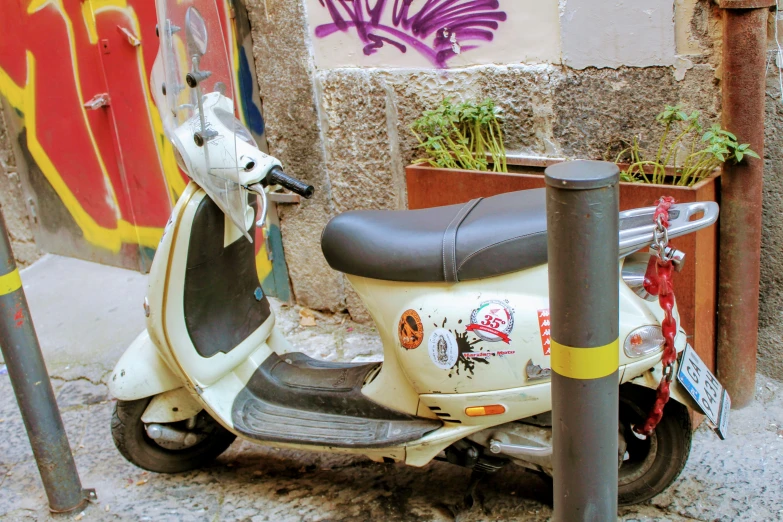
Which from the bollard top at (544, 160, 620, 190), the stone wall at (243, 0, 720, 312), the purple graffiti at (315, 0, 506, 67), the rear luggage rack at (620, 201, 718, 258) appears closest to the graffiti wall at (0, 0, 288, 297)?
the stone wall at (243, 0, 720, 312)

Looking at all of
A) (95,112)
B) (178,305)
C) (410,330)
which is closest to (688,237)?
(410,330)

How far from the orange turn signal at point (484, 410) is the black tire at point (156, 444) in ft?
3.72

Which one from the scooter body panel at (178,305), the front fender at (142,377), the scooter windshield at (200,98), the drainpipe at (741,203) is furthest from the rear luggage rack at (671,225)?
the front fender at (142,377)

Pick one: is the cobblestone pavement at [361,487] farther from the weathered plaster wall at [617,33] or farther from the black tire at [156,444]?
the weathered plaster wall at [617,33]

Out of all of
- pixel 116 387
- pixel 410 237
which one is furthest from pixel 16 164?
pixel 410 237

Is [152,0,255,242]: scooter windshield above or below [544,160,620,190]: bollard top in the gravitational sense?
above

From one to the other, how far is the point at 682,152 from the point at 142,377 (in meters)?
2.08

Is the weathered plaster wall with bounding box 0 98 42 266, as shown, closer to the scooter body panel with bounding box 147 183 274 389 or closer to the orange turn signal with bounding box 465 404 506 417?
the scooter body panel with bounding box 147 183 274 389

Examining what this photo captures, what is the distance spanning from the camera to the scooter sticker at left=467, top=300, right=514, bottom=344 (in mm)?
2215

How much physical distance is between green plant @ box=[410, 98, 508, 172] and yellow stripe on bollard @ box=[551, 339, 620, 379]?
182 cm

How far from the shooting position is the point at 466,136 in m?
3.50

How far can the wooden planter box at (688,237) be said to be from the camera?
2.75 m

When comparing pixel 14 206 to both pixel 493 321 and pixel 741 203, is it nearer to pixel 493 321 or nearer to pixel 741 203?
pixel 493 321

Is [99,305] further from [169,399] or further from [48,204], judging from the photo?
[169,399]
